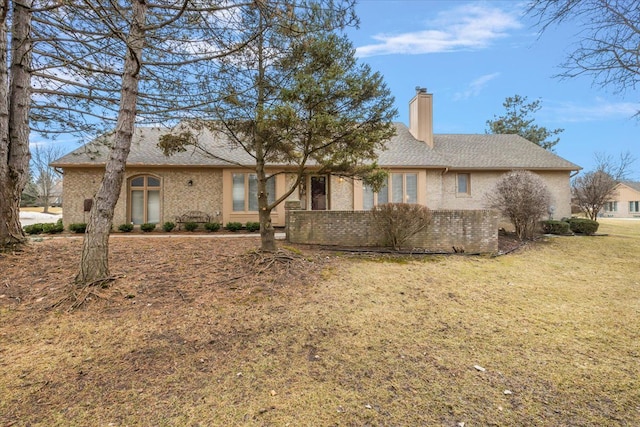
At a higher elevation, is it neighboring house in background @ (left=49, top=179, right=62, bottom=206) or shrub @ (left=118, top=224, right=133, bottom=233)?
neighboring house in background @ (left=49, top=179, right=62, bottom=206)

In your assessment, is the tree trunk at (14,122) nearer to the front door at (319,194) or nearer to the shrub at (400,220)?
the shrub at (400,220)

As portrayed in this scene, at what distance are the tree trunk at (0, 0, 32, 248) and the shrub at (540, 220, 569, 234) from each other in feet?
57.8

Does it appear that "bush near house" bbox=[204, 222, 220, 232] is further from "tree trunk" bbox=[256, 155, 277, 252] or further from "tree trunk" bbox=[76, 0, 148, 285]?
"tree trunk" bbox=[76, 0, 148, 285]

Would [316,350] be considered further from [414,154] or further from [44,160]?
[44,160]

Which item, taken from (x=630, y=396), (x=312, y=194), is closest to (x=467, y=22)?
(x=312, y=194)

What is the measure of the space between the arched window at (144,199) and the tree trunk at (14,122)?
265 inches

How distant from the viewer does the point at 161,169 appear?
43.9 ft

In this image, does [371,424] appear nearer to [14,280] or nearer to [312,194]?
[14,280]

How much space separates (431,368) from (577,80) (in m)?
9.07

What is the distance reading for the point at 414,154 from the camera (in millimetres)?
15102

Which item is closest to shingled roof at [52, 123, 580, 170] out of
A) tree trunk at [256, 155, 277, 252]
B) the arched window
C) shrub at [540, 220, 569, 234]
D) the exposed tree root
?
the arched window

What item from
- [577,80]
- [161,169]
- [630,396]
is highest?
[577,80]

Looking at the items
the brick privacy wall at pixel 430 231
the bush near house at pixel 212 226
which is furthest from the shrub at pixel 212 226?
the brick privacy wall at pixel 430 231

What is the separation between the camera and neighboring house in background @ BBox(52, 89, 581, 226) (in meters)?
13.1
